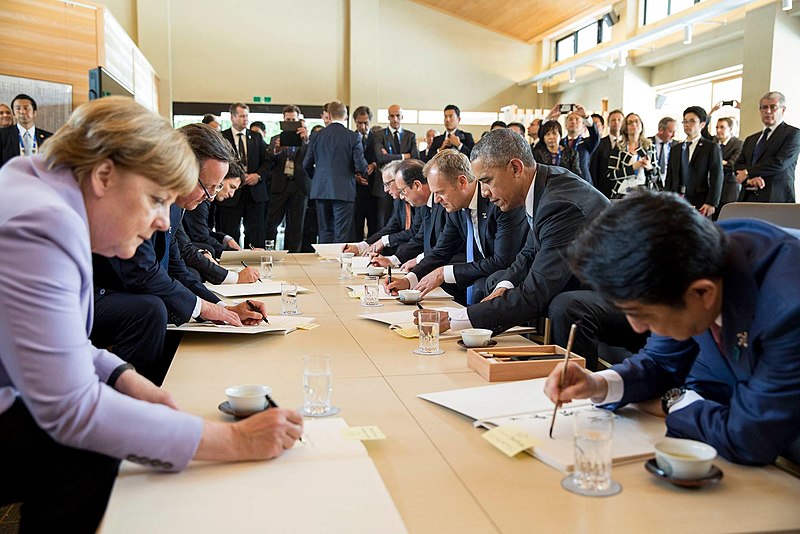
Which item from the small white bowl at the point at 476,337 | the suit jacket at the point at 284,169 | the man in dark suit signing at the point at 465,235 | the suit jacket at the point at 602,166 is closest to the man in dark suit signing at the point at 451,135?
the suit jacket at the point at 602,166

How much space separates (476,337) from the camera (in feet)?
6.88

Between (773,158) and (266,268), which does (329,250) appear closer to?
(266,268)

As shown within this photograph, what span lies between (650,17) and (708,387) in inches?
411

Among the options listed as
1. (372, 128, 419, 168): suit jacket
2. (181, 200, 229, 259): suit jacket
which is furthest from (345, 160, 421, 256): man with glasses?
(372, 128, 419, 168): suit jacket

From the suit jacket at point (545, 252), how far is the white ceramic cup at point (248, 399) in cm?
96

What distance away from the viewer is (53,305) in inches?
42.8

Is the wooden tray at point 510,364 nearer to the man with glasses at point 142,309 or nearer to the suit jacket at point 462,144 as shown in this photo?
the man with glasses at point 142,309

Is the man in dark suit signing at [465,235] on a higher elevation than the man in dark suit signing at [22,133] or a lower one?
lower

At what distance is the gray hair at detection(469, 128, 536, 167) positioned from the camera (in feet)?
9.61

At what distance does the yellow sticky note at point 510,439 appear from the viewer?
130cm

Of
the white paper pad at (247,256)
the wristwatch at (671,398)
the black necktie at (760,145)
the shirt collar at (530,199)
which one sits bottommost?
the wristwatch at (671,398)

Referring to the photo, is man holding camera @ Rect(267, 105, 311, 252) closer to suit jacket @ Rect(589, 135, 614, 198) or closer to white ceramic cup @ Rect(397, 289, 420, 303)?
suit jacket @ Rect(589, 135, 614, 198)

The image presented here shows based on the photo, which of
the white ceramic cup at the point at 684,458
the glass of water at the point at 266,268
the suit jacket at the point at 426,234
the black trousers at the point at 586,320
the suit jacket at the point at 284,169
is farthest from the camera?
the suit jacket at the point at 284,169

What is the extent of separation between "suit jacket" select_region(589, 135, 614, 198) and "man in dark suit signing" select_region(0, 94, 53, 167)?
532 cm
